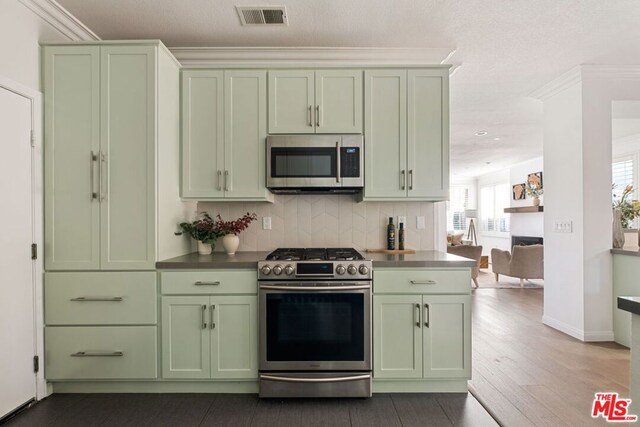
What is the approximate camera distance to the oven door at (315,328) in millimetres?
2373

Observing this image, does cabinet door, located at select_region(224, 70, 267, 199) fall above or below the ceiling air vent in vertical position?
below

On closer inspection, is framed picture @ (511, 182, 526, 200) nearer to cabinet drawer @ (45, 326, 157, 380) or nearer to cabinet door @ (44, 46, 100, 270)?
cabinet drawer @ (45, 326, 157, 380)

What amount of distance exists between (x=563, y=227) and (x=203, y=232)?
3745 millimetres

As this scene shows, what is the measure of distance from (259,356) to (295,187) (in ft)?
4.18

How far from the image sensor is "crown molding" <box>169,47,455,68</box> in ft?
10.1

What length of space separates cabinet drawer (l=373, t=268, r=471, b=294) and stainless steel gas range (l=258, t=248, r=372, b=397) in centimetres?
11

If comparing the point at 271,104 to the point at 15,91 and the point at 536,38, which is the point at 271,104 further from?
the point at 536,38

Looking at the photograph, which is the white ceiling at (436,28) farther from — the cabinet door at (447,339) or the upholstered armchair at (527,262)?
the upholstered armchair at (527,262)

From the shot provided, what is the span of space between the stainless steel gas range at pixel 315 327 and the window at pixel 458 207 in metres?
9.90

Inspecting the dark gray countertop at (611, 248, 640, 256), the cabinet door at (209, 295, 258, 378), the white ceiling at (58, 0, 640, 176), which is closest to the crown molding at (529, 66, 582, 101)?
the white ceiling at (58, 0, 640, 176)

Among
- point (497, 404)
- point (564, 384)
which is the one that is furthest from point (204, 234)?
point (564, 384)

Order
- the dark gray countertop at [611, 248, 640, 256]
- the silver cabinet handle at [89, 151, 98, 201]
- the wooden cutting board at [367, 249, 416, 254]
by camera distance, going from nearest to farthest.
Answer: the silver cabinet handle at [89, 151, 98, 201] → the wooden cutting board at [367, 249, 416, 254] → the dark gray countertop at [611, 248, 640, 256]

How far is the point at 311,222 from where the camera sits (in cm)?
314

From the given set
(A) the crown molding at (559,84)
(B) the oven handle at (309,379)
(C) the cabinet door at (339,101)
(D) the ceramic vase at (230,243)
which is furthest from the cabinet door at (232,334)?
(A) the crown molding at (559,84)
